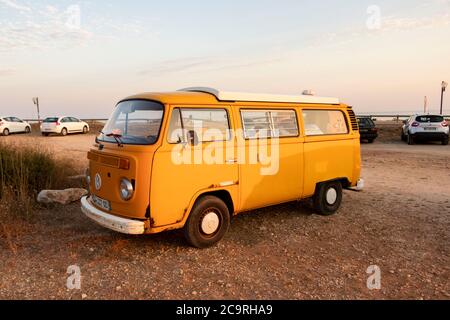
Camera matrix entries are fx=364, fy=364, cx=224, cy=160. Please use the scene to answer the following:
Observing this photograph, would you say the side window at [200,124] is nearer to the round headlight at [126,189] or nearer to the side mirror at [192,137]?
the side mirror at [192,137]

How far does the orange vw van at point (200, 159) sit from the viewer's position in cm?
464

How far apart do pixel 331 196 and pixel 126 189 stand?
160 inches

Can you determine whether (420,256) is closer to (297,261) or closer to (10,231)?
(297,261)

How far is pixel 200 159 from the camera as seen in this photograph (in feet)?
16.3

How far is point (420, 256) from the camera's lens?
16.6 feet

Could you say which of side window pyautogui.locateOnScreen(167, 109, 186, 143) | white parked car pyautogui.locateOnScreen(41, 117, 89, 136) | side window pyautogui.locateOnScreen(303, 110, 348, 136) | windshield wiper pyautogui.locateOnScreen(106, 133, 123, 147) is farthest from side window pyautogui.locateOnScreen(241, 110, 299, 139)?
white parked car pyautogui.locateOnScreen(41, 117, 89, 136)

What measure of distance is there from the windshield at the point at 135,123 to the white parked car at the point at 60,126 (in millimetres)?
23698

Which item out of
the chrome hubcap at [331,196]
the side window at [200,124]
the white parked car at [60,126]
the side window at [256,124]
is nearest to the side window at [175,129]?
the side window at [200,124]

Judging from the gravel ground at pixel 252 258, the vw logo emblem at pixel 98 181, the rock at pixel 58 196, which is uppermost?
the vw logo emblem at pixel 98 181

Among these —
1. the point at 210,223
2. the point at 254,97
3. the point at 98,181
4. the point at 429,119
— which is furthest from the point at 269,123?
the point at 429,119

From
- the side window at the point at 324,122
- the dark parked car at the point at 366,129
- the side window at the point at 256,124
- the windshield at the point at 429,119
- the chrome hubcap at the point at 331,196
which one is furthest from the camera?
the dark parked car at the point at 366,129

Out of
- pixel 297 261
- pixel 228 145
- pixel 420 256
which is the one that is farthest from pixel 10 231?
pixel 420 256

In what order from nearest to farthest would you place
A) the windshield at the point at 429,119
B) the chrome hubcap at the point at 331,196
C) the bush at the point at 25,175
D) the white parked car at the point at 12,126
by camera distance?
the bush at the point at 25,175, the chrome hubcap at the point at 331,196, the windshield at the point at 429,119, the white parked car at the point at 12,126
